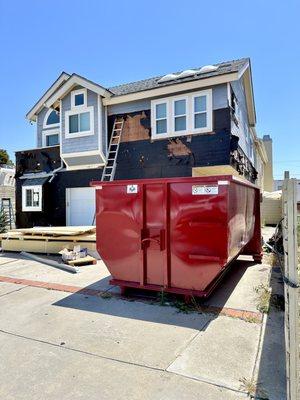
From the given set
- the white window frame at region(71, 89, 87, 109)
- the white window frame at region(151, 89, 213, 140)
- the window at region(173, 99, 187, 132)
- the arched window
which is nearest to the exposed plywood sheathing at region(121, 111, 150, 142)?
the white window frame at region(151, 89, 213, 140)

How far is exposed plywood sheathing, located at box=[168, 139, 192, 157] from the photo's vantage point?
12266 millimetres

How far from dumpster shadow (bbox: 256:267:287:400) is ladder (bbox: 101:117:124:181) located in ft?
32.2

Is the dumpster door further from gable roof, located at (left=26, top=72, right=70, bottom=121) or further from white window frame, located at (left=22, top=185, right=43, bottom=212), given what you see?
gable roof, located at (left=26, top=72, right=70, bottom=121)

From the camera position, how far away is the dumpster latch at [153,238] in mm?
5340

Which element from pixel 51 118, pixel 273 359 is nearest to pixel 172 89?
pixel 51 118

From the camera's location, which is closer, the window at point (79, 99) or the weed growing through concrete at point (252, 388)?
the weed growing through concrete at point (252, 388)

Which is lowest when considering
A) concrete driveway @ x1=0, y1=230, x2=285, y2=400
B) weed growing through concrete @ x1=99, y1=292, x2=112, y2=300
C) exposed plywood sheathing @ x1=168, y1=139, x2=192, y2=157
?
weed growing through concrete @ x1=99, y1=292, x2=112, y2=300

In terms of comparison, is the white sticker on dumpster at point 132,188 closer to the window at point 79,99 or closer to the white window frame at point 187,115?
the white window frame at point 187,115

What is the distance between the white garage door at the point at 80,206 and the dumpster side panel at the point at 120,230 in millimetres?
8575

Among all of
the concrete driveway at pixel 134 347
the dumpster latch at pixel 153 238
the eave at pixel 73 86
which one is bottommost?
the concrete driveway at pixel 134 347

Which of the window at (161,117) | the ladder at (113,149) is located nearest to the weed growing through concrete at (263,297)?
the window at (161,117)

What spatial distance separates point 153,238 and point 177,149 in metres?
7.59

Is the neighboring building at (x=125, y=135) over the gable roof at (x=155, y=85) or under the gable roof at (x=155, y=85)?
under

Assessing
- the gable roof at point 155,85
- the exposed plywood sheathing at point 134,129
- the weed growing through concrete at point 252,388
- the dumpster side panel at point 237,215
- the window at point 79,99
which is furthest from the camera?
the window at point 79,99
